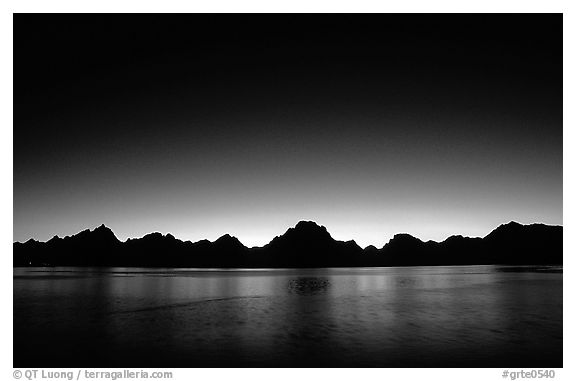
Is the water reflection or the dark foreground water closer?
the dark foreground water

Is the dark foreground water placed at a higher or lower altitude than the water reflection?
higher

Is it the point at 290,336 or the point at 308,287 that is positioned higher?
the point at 290,336

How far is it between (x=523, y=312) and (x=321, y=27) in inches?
1158

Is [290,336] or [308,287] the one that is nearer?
[290,336]

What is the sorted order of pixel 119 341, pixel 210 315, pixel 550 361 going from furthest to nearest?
pixel 210 315 < pixel 119 341 < pixel 550 361

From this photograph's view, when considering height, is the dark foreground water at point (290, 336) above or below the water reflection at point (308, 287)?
above

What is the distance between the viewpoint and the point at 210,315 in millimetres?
32250

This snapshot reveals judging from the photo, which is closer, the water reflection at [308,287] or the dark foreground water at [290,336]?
the dark foreground water at [290,336]
